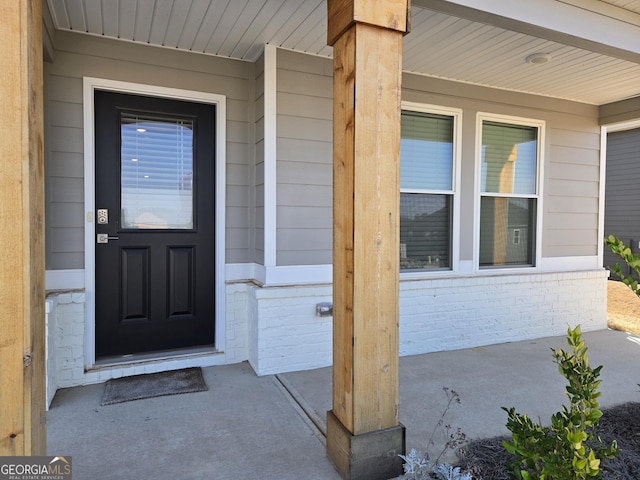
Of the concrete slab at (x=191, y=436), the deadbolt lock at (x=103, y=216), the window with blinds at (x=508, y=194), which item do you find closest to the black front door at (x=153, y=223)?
the deadbolt lock at (x=103, y=216)

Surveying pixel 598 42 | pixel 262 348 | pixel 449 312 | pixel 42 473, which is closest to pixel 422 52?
pixel 598 42

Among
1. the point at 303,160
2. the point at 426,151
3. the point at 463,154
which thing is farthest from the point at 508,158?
the point at 303,160

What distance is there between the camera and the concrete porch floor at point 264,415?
198cm

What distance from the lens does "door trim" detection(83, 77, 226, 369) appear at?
2.91 meters

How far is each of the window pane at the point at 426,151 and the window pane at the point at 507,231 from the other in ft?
1.91

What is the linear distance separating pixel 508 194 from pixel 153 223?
343cm

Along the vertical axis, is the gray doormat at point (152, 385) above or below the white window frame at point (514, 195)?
below

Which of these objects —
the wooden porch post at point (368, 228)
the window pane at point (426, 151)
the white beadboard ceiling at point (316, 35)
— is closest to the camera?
the wooden porch post at point (368, 228)

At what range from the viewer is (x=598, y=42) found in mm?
2566

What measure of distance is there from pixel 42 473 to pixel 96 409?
122cm

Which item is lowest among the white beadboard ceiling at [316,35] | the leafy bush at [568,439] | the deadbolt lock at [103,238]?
the leafy bush at [568,439]

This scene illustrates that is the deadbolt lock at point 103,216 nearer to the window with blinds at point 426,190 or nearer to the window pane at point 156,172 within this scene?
the window pane at point 156,172

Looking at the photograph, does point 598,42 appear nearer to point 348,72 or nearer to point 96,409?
point 348,72

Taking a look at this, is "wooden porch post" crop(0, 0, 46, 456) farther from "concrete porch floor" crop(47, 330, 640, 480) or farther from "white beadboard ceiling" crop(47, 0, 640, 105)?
"white beadboard ceiling" crop(47, 0, 640, 105)
